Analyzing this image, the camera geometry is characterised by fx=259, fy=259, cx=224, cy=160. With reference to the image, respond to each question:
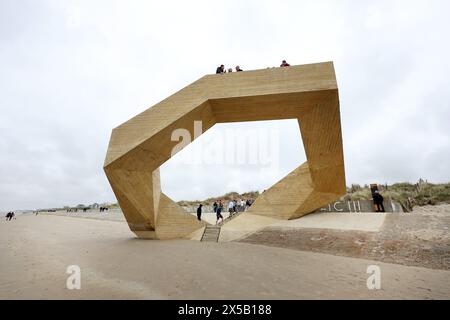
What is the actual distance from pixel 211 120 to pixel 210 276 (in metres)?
7.81

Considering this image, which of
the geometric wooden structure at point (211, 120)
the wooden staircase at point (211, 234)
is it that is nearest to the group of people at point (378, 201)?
the geometric wooden structure at point (211, 120)

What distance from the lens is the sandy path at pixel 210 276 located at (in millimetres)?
5621

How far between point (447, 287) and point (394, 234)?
14.8 feet

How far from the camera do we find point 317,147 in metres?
12.9

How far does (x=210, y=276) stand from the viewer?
6934 mm

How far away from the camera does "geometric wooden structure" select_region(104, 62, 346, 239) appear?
10656 millimetres

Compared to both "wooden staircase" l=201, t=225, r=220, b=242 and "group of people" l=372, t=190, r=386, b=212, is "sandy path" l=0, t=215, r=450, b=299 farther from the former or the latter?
"group of people" l=372, t=190, r=386, b=212

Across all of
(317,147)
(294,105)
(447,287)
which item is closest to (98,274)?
(447,287)

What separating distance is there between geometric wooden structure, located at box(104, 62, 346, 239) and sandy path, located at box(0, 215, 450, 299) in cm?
286

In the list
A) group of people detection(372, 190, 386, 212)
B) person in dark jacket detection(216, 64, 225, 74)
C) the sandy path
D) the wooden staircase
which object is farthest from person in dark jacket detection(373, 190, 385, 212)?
person in dark jacket detection(216, 64, 225, 74)

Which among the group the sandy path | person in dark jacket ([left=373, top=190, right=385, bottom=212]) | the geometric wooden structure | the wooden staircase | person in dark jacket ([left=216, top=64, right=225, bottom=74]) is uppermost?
person in dark jacket ([left=216, top=64, right=225, bottom=74])

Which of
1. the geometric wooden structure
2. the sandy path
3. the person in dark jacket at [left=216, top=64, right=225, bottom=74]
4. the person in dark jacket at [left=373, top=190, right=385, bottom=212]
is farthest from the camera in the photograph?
the person in dark jacket at [left=373, top=190, right=385, bottom=212]

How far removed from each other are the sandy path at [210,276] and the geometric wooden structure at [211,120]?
9.38 feet

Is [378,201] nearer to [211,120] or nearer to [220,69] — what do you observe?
[211,120]
